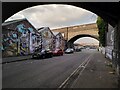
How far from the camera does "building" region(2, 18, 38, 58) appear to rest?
Answer: 34438mm

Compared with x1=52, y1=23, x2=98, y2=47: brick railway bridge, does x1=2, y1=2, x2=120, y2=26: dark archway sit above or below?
below

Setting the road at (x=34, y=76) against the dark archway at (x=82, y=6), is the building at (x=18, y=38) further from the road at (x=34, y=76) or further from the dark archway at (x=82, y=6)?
the dark archway at (x=82, y=6)

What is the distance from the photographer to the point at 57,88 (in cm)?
945

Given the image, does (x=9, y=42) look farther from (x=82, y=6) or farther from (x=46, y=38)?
(x=82, y=6)

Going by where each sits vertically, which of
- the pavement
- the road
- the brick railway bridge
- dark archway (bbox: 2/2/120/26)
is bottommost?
the pavement

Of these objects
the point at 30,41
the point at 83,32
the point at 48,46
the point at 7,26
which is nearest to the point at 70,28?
the point at 83,32

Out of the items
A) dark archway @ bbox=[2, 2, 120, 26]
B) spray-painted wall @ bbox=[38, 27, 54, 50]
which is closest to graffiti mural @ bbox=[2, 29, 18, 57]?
spray-painted wall @ bbox=[38, 27, 54, 50]

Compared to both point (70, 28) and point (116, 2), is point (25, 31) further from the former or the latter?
point (70, 28)

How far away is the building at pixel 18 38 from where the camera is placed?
3444 cm

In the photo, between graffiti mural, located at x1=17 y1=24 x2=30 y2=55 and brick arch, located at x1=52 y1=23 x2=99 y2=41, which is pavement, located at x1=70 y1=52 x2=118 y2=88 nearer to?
graffiti mural, located at x1=17 y1=24 x2=30 y2=55

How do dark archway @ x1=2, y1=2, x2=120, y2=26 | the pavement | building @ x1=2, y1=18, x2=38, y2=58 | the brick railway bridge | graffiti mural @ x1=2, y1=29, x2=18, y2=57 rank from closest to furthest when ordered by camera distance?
the pavement < dark archway @ x1=2, y1=2, x2=120, y2=26 < graffiti mural @ x1=2, y1=29, x2=18, y2=57 < building @ x1=2, y1=18, x2=38, y2=58 < the brick railway bridge

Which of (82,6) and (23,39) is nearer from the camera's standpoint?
(82,6)

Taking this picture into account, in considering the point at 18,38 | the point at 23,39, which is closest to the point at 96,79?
the point at 18,38

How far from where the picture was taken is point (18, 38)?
39.1 metres
